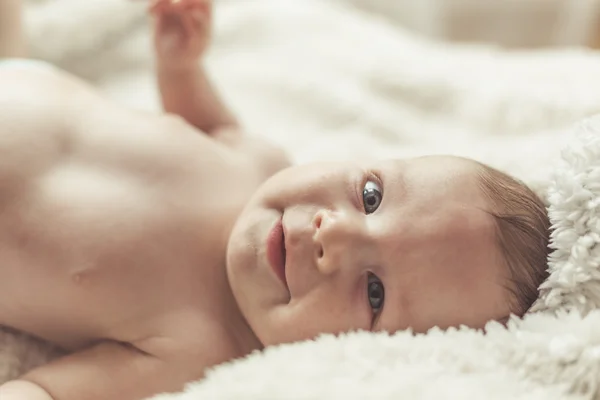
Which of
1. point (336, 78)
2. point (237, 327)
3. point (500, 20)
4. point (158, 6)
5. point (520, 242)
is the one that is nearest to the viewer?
point (520, 242)

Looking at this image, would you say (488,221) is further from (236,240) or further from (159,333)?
(159,333)

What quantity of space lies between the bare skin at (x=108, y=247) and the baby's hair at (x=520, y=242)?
349mm

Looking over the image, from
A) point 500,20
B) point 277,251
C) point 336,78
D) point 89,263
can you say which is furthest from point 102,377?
point 500,20

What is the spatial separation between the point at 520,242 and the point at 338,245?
0.69ft

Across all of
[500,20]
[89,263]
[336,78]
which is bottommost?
[89,263]

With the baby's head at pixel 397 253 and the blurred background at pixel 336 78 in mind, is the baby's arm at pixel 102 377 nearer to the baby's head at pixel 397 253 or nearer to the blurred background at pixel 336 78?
the baby's head at pixel 397 253

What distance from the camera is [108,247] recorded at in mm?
938

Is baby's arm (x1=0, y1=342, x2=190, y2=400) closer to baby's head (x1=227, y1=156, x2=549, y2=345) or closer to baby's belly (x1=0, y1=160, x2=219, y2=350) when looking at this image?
baby's belly (x1=0, y1=160, x2=219, y2=350)

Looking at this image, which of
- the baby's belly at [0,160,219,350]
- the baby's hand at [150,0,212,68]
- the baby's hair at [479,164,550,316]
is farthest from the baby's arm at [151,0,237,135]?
the baby's hair at [479,164,550,316]

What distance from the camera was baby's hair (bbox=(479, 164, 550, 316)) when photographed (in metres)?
0.84

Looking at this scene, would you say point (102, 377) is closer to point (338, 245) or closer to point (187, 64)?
point (338, 245)

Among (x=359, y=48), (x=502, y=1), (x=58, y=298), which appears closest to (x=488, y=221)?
(x=58, y=298)

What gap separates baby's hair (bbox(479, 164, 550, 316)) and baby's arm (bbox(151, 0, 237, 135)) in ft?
1.77

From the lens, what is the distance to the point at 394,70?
4.95 ft
